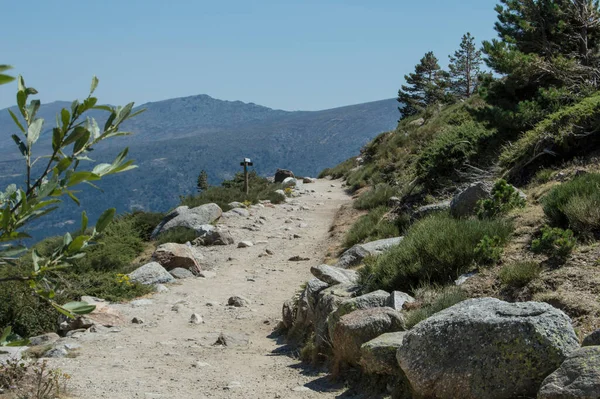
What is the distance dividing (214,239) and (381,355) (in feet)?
33.5

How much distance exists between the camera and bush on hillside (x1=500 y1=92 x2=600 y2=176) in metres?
9.98

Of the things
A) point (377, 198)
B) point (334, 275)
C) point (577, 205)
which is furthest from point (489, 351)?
point (377, 198)

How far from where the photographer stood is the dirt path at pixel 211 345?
5.96 meters

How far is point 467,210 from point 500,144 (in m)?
4.40

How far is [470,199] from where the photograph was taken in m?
9.17

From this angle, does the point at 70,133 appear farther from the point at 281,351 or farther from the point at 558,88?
the point at 558,88

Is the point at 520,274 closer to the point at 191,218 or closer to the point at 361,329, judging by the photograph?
the point at 361,329

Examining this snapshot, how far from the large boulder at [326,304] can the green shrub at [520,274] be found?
1994 millimetres

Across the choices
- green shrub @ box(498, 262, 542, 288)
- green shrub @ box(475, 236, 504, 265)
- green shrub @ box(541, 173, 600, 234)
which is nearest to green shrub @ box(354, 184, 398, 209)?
green shrub @ box(541, 173, 600, 234)

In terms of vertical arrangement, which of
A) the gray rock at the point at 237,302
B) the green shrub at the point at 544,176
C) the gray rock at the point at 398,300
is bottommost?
the gray rock at the point at 237,302

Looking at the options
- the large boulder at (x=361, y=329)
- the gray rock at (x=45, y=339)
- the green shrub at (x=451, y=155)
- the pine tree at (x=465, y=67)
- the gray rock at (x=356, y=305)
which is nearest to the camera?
the large boulder at (x=361, y=329)

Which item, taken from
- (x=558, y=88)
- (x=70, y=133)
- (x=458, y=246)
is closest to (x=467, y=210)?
(x=458, y=246)

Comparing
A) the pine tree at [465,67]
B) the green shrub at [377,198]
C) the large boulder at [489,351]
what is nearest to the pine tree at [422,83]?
the pine tree at [465,67]

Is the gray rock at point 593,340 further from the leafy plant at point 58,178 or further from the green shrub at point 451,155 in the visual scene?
the green shrub at point 451,155
